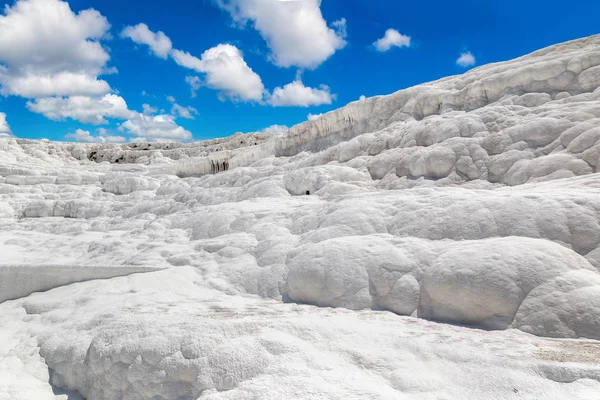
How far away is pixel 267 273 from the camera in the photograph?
477 centimetres

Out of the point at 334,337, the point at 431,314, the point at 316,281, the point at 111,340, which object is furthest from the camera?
the point at 316,281

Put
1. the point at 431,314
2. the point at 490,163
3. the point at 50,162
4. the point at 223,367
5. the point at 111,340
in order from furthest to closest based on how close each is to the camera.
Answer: the point at 50,162, the point at 490,163, the point at 431,314, the point at 111,340, the point at 223,367

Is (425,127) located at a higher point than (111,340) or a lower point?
higher

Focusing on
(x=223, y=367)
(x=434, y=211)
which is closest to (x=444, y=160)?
(x=434, y=211)

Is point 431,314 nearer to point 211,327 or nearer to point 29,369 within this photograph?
point 211,327

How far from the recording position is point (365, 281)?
3.97 meters

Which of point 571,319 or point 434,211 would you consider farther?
point 434,211

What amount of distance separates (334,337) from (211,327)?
94 centimetres

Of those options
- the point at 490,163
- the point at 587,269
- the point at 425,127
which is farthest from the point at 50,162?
the point at 587,269

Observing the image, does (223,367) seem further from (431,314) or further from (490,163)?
(490,163)

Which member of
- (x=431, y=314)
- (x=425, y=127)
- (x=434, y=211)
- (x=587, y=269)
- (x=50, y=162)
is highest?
(x=50, y=162)

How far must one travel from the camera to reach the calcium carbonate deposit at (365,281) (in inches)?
100.0

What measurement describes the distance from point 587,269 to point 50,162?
3010 cm

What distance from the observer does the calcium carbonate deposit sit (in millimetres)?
2539
